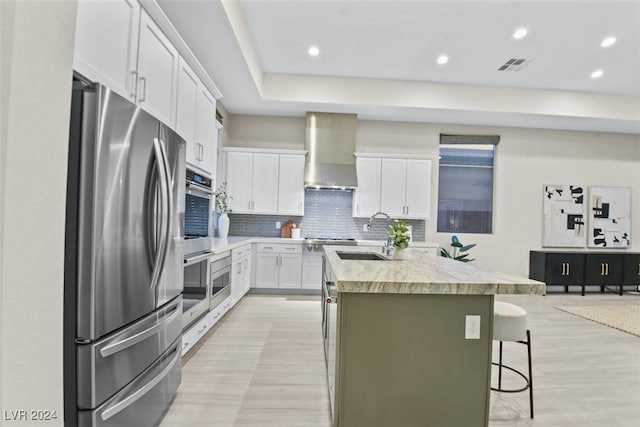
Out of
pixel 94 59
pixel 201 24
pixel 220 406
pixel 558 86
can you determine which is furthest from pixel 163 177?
pixel 558 86

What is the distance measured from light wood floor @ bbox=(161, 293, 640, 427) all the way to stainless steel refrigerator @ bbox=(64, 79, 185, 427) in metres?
0.53

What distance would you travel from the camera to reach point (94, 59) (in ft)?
5.28

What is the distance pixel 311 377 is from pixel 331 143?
392 centimetres

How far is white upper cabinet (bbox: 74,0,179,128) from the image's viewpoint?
1.56m

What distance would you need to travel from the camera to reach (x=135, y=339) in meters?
1.53

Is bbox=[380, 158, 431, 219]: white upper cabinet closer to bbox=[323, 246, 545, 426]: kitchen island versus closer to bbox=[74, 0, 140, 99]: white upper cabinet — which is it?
bbox=[323, 246, 545, 426]: kitchen island

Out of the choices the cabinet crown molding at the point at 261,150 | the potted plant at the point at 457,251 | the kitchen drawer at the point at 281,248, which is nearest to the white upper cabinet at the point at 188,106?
the cabinet crown molding at the point at 261,150

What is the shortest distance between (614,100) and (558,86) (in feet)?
3.91

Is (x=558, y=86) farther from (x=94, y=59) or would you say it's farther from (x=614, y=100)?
(x=94, y=59)

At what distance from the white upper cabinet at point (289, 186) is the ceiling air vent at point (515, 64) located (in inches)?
135

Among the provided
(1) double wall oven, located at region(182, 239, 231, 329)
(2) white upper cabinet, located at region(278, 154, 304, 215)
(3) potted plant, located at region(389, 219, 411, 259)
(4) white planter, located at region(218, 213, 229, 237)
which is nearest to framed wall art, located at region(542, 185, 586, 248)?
(2) white upper cabinet, located at region(278, 154, 304, 215)

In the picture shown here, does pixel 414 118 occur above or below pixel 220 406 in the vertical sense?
above

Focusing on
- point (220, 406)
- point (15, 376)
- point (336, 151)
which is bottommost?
point (220, 406)

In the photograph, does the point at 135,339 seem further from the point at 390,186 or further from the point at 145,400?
the point at 390,186
